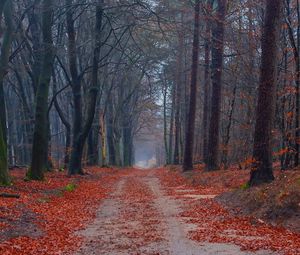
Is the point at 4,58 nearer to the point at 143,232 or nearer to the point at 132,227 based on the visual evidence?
the point at 132,227

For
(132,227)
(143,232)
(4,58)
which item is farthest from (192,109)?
(143,232)

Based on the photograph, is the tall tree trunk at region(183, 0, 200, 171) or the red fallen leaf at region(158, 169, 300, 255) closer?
the red fallen leaf at region(158, 169, 300, 255)

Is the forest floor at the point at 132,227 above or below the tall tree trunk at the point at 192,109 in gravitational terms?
below

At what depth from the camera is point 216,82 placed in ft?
77.2

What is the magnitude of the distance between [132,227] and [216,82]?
43.8 ft

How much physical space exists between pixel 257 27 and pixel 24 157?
30.1 metres

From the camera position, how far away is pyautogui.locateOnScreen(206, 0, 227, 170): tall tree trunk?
2308 cm

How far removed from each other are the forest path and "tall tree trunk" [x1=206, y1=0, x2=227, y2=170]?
8160 millimetres

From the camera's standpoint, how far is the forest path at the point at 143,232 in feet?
28.9

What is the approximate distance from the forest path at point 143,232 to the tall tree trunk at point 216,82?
8160 millimetres

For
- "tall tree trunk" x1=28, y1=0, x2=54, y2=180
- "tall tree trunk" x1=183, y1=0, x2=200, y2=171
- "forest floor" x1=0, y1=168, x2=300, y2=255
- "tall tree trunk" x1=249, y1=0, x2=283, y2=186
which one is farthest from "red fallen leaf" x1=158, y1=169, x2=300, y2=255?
"tall tree trunk" x1=183, y1=0, x2=200, y2=171

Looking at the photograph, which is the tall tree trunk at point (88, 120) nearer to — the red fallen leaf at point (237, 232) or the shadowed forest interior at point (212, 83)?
the shadowed forest interior at point (212, 83)

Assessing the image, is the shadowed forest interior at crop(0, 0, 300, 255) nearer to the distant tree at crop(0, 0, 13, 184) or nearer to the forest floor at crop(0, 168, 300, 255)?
the distant tree at crop(0, 0, 13, 184)

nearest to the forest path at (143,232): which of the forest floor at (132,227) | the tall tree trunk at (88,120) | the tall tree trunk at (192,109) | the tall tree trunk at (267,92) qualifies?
the forest floor at (132,227)
